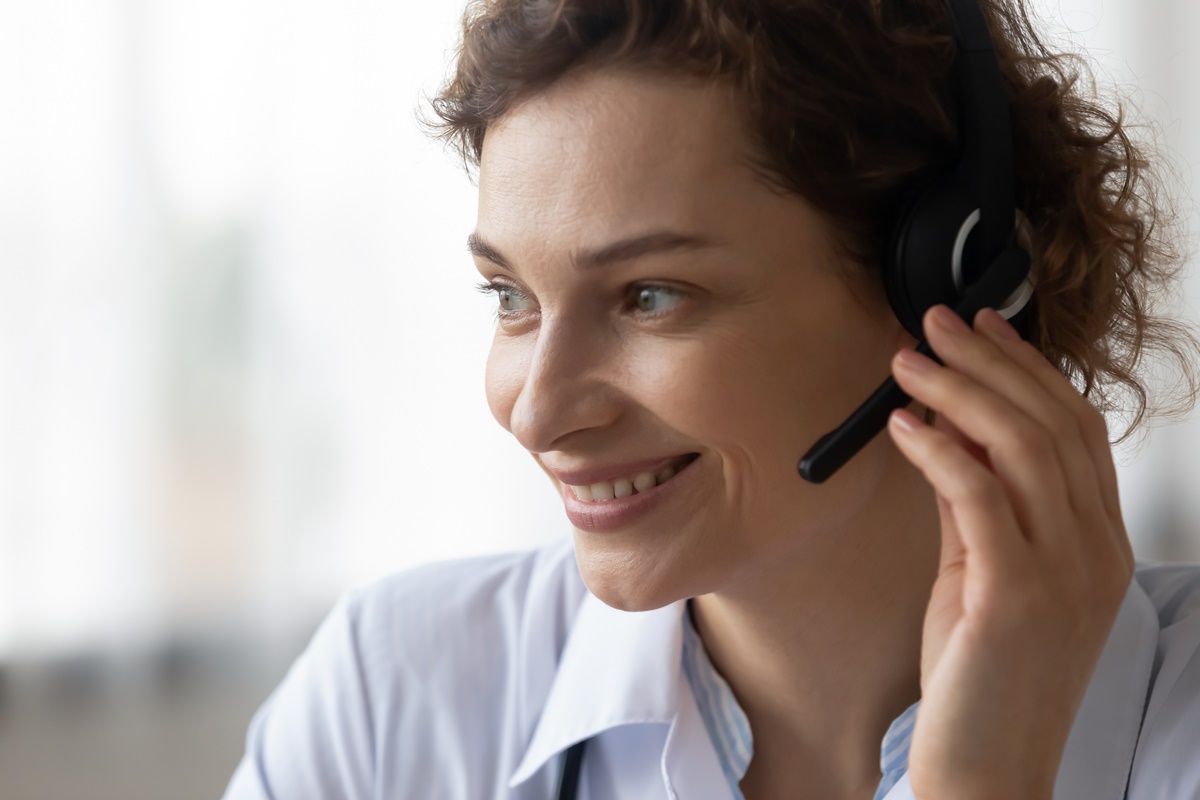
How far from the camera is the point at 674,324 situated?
3.38 feet

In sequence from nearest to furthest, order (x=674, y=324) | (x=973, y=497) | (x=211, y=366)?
(x=973, y=497), (x=674, y=324), (x=211, y=366)

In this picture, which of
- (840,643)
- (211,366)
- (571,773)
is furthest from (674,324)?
(211,366)

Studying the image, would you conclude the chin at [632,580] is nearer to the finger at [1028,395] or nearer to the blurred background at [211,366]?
the finger at [1028,395]

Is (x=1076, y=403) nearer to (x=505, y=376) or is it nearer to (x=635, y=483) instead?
(x=635, y=483)

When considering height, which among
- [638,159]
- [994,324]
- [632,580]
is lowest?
[632,580]

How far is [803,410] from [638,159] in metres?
0.28

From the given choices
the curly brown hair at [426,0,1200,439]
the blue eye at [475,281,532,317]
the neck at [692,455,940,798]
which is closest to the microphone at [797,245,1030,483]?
the curly brown hair at [426,0,1200,439]

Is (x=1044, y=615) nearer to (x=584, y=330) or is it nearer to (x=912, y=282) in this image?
(x=912, y=282)

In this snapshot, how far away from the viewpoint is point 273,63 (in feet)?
7.55

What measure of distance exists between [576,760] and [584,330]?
0.50m

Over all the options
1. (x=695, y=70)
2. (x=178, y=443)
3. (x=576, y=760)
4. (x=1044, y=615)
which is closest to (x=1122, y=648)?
(x=1044, y=615)

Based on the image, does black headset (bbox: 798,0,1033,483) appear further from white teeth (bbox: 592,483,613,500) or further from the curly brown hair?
white teeth (bbox: 592,483,613,500)

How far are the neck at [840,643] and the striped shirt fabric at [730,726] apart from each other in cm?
3

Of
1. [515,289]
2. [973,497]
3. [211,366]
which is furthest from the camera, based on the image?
[211,366]
